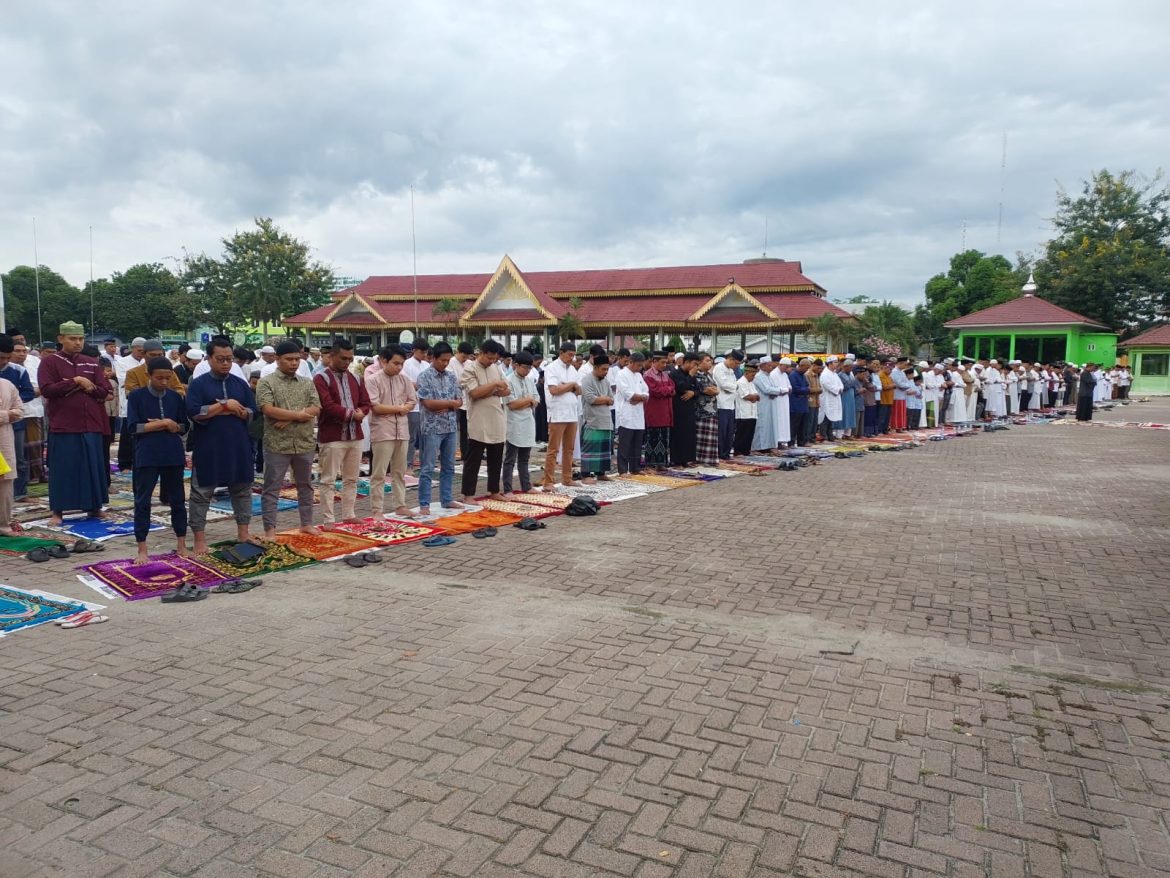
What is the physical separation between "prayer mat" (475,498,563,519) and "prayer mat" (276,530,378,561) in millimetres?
1611

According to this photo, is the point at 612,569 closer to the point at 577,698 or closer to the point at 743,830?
the point at 577,698

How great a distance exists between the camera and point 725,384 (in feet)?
39.5

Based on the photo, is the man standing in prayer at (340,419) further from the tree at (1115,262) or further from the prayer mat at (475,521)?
the tree at (1115,262)

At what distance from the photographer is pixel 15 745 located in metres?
3.13

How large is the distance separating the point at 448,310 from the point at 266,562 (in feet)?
82.5

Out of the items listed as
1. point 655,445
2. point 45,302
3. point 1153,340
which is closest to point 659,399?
point 655,445

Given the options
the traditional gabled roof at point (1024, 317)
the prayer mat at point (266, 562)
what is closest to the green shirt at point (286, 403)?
the prayer mat at point (266, 562)

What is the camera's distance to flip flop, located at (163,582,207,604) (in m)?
4.96

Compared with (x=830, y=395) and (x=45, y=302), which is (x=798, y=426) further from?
(x=45, y=302)

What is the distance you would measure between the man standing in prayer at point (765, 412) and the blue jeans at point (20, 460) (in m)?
9.62

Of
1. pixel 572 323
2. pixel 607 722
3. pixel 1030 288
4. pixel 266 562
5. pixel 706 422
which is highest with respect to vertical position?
pixel 1030 288

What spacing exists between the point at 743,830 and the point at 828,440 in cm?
1386

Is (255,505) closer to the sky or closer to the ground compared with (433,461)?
closer to the ground

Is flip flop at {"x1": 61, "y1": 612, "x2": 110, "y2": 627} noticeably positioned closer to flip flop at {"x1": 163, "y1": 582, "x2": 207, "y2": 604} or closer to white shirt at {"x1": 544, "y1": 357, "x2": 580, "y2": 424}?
flip flop at {"x1": 163, "y1": 582, "x2": 207, "y2": 604}
